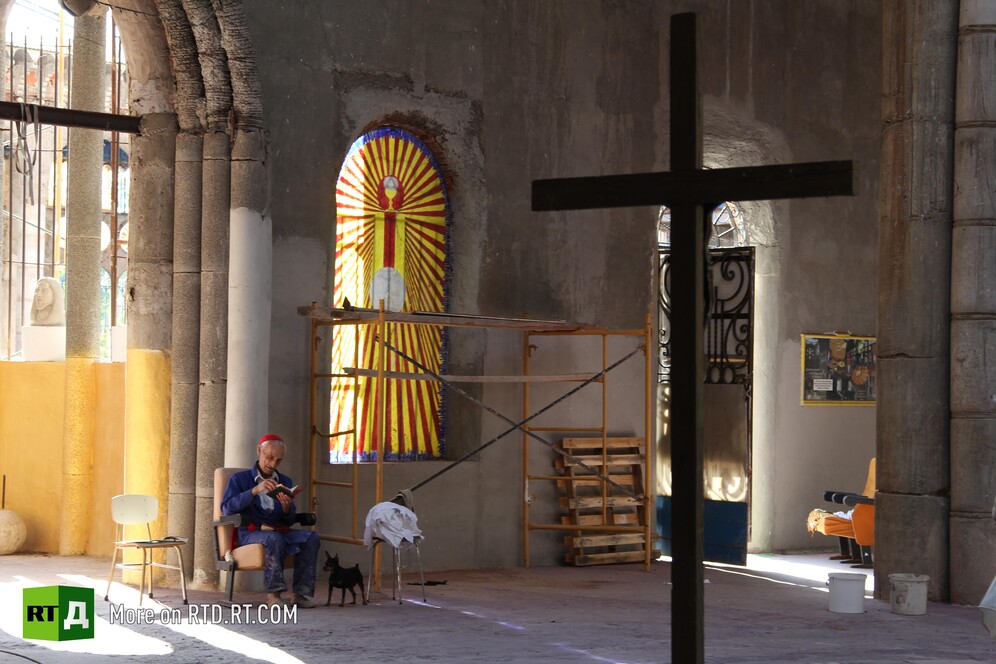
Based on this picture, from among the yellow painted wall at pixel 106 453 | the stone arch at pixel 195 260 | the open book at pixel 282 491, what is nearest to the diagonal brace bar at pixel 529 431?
the stone arch at pixel 195 260

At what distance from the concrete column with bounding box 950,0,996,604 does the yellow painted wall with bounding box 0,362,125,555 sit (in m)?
7.16

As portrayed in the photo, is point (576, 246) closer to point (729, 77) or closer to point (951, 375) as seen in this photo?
point (729, 77)

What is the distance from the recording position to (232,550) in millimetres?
9469

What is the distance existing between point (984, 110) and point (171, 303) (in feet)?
19.8

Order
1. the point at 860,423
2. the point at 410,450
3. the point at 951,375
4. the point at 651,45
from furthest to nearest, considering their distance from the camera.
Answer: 1. the point at 860,423
2. the point at 651,45
3. the point at 410,450
4. the point at 951,375

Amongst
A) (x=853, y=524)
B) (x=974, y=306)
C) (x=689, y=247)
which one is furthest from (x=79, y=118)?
(x=689, y=247)

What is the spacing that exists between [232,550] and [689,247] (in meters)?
5.44

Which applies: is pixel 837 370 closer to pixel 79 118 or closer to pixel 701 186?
pixel 79 118

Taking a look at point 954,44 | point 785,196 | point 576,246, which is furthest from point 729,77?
point 785,196

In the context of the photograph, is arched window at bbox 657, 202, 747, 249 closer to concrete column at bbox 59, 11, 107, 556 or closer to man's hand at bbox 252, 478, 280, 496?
concrete column at bbox 59, 11, 107, 556

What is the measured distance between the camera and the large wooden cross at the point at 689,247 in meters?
4.75

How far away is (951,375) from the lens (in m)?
10.2

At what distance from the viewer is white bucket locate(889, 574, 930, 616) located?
9.66 metres

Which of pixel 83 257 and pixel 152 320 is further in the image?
pixel 83 257
